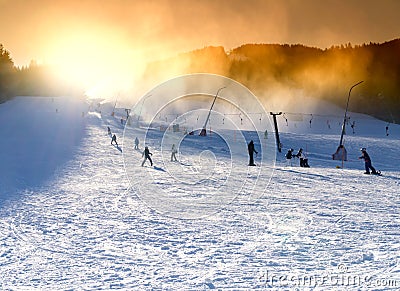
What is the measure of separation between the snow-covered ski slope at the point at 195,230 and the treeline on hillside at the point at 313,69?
8592 centimetres

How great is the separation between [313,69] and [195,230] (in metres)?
114

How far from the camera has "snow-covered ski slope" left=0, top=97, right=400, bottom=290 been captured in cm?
688

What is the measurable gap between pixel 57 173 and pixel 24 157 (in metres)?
8.94

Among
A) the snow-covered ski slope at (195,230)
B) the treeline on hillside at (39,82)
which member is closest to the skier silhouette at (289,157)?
the snow-covered ski slope at (195,230)

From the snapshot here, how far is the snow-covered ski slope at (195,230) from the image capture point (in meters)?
6.88

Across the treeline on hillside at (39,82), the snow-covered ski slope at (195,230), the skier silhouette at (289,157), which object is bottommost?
the snow-covered ski slope at (195,230)

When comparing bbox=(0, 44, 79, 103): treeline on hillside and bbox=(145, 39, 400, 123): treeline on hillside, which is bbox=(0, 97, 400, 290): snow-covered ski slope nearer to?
bbox=(145, 39, 400, 123): treeline on hillside

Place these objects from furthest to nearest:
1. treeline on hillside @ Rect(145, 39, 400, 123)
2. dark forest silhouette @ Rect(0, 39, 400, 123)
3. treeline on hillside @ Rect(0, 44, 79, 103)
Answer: treeline on hillside @ Rect(0, 44, 79, 103)
treeline on hillside @ Rect(145, 39, 400, 123)
dark forest silhouette @ Rect(0, 39, 400, 123)

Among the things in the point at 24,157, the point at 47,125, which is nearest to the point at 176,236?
the point at 24,157

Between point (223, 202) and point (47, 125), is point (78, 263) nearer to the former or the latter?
point (223, 202)

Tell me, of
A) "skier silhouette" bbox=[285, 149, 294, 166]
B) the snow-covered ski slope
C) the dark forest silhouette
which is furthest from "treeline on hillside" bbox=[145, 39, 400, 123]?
the snow-covered ski slope

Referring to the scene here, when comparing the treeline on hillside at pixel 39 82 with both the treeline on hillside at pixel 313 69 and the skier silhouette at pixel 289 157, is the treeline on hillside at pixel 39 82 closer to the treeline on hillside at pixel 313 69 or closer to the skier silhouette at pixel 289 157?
the treeline on hillside at pixel 313 69

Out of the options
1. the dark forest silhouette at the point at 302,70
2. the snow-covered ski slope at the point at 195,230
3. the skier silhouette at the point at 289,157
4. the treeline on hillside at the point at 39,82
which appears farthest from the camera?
the treeline on hillside at the point at 39,82

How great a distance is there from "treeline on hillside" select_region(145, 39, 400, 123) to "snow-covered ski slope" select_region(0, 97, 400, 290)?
85924 millimetres
